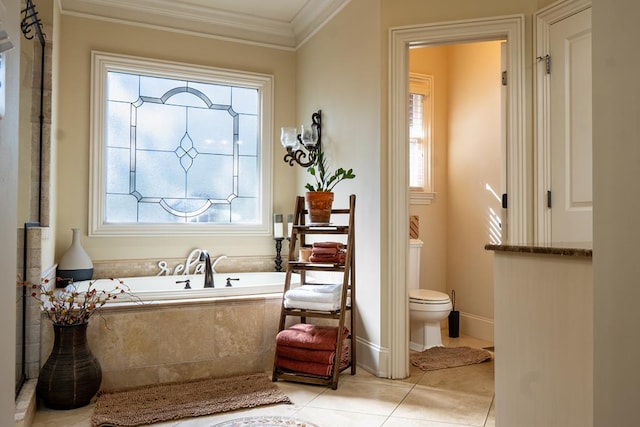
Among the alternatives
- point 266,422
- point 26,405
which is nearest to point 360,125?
point 266,422

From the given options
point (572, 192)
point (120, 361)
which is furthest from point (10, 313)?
point (572, 192)

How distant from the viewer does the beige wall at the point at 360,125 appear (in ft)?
10.2

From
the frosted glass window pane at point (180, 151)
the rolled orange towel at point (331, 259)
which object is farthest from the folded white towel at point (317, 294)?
the frosted glass window pane at point (180, 151)

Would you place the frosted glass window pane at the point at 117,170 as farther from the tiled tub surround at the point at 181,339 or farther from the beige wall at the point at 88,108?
Answer: the tiled tub surround at the point at 181,339

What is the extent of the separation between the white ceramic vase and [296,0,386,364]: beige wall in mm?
1853

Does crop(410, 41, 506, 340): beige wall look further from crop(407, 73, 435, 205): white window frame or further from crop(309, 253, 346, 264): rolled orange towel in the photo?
crop(309, 253, 346, 264): rolled orange towel

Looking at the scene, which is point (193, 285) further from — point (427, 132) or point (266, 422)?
point (427, 132)

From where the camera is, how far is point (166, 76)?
4.01 m

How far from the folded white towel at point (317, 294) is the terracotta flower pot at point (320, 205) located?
0.42 metres

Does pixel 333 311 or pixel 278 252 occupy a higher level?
pixel 278 252

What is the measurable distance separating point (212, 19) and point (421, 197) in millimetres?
2308

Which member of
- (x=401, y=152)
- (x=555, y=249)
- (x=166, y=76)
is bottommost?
(x=555, y=249)

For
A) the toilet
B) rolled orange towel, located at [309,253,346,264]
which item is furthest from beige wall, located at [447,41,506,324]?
rolled orange towel, located at [309,253,346,264]

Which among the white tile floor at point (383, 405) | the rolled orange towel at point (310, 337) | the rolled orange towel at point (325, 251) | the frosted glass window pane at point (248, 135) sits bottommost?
the white tile floor at point (383, 405)
